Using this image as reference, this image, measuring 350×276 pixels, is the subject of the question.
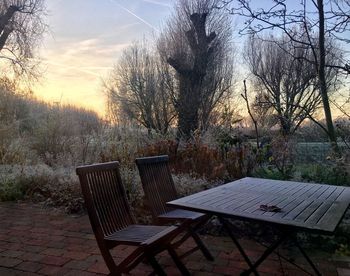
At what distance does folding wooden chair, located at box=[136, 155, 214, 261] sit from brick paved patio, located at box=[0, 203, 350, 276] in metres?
0.21

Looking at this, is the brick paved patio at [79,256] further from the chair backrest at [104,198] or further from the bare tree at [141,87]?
the bare tree at [141,87]

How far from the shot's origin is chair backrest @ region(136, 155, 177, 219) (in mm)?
3176

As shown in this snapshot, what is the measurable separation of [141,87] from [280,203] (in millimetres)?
18734

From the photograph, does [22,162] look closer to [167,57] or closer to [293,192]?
[293,192]

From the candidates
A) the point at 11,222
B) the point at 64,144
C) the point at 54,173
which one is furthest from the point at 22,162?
the point at 11,222

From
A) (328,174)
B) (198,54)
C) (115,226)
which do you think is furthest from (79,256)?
(198,54)

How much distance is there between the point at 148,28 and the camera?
1922 cm

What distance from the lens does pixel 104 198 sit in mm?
2758

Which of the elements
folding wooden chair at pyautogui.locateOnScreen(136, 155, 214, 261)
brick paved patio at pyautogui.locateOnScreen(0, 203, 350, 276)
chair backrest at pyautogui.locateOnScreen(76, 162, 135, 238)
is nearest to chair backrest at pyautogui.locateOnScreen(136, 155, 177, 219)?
folding wooden chair at pyautogui.locateOnScreen(136, 155, 214, 261)

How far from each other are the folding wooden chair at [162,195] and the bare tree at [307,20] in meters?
3.60

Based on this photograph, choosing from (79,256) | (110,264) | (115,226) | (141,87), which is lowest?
(79,256)

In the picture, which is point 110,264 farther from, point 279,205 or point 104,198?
point 279,205

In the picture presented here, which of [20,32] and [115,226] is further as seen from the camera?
[20,32]

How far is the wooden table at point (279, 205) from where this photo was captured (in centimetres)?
199
